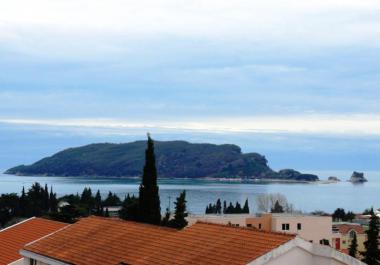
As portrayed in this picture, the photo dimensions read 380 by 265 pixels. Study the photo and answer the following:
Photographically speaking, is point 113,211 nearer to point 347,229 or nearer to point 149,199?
point 347,229

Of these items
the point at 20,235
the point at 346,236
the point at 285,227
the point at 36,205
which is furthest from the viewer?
the point at 36,205

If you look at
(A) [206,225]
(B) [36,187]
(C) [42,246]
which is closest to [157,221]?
(C) [42,246]

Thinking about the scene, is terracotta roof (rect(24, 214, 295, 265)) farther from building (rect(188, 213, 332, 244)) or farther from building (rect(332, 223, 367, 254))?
building (rect(332, 223, 367, 254))

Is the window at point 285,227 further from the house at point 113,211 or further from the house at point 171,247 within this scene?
the house at point 171,247

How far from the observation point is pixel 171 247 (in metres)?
19.8

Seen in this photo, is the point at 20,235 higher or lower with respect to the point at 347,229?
higher

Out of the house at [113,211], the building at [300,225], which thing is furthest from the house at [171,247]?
the house at [113,211]

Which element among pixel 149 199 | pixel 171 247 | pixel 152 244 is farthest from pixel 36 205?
pixel 171 247

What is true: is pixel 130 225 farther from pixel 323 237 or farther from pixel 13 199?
pixel 13 199

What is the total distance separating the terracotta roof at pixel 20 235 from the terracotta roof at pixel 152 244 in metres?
3.44

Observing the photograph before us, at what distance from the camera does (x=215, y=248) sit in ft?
61.3

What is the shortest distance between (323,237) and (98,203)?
→ 5839 centimetres

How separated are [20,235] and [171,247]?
12.9 metres

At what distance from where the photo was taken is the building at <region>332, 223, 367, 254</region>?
3371 inches
